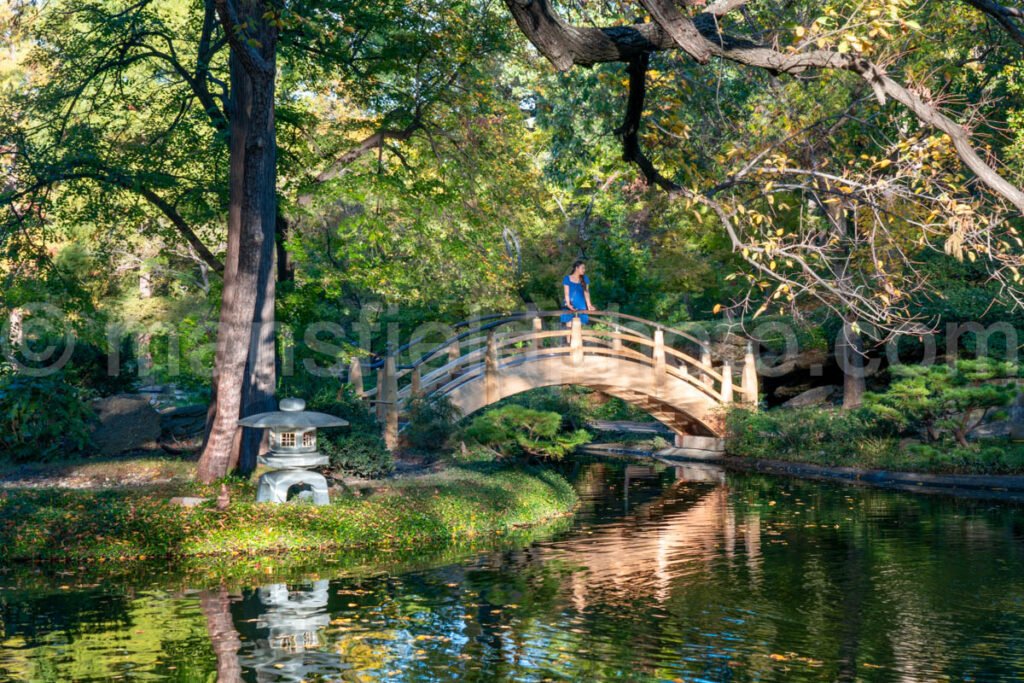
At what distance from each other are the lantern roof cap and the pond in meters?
2.75

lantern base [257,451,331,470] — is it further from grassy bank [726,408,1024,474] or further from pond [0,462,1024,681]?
grassy bank [726,408,1024,474]

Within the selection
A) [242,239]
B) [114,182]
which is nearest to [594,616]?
[242,239]

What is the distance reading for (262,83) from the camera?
15.5 metres

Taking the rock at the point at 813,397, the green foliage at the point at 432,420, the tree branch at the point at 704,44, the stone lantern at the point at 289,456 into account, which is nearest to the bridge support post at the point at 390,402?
the green foliage at the point at 432,420

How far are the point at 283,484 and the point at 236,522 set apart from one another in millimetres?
1075

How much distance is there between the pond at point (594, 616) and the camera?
916 cm

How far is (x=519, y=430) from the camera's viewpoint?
19.6m

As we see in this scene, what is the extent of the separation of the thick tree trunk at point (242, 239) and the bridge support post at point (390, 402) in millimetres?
3928

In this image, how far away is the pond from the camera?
9156 mm

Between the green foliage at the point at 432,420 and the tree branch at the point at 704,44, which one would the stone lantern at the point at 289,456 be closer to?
the green foliage at the point at 432,420

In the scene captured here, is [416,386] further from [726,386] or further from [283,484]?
[726,386]

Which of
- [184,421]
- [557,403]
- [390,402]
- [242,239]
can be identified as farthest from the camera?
[557,403]

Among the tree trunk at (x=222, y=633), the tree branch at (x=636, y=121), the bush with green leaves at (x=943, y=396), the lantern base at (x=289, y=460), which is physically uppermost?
the tree branch at (x=636, y=121)

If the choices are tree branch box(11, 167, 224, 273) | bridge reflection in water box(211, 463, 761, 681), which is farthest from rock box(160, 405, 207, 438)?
bridge reflection in water box(211, 463, 761, 681)
